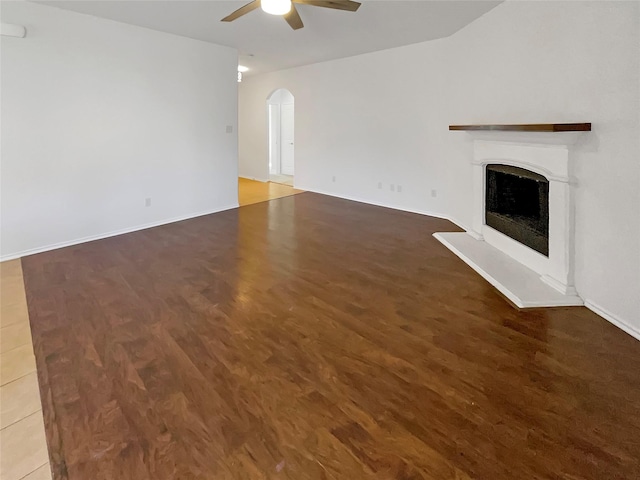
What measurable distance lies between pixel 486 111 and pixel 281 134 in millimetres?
6880

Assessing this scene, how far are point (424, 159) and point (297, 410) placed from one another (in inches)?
186

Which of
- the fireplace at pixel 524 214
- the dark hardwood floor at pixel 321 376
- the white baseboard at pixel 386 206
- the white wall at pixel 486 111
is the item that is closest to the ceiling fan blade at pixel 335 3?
the white wall at pixel 486 111

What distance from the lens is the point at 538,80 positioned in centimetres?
325

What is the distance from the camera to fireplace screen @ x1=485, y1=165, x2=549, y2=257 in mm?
3254

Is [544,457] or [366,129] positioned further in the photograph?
[366,129]

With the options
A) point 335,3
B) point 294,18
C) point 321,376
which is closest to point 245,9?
point 294,18

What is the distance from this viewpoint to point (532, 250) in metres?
3.34

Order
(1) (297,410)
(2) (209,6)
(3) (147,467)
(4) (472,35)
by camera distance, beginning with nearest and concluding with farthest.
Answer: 1. (3) (147,467)
2. (1) (297,410)
3. (2) (209,6)
4. (4) (472,35)

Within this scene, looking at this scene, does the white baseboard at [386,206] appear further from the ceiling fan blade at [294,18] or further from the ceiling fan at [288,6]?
the ceiling fan blade at [294,18]

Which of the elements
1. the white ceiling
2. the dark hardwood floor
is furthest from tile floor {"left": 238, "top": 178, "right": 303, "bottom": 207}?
the dark hardwood floor

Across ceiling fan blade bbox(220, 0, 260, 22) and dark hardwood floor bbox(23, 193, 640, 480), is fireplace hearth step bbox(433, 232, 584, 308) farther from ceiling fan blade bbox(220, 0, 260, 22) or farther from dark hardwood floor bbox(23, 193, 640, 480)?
ceiling fan blade bbox(220, 0, 260, 22)

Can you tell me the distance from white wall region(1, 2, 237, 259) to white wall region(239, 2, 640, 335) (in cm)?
209

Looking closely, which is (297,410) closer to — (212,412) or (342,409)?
(342,409)

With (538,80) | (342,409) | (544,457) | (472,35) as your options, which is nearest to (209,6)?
(472,35)
